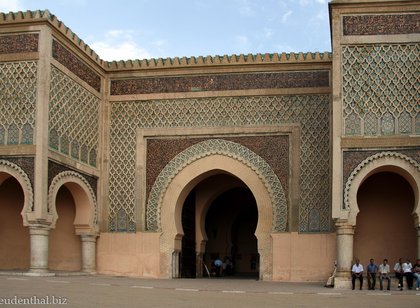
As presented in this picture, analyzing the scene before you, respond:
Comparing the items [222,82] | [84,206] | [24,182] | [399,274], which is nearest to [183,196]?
[84,206]

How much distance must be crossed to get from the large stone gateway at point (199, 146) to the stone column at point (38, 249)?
0.02m

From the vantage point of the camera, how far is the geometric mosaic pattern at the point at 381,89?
38.4 ft

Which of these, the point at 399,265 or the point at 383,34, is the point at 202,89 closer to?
the point at 383,34

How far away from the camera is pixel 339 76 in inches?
466

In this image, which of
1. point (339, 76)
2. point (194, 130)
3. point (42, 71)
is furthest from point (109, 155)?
point (339, 76)

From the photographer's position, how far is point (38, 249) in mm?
11812

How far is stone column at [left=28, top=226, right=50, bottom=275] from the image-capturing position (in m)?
11.7

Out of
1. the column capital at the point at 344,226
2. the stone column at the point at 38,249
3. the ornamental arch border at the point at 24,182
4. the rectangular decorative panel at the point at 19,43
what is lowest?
the stone column at the point at 38,249

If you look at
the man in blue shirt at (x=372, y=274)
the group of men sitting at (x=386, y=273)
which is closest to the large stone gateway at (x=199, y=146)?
the group of men sitting at (x=386, y=273)

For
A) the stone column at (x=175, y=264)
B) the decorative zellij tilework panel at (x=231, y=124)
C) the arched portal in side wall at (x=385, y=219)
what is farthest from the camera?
the stone column at (x=175, y=264)

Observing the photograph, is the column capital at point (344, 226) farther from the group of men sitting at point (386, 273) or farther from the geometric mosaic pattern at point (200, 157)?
the geometric mosaic pattern at point (200, 157)

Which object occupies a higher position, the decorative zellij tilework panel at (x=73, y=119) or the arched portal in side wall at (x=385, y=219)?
the decorative zellij tilework panel at (x=73, y=119)

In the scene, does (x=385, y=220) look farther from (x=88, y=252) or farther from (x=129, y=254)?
(x=88, y=252)

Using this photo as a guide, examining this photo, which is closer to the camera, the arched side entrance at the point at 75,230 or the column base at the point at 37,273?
the column base at the point at 37,273
